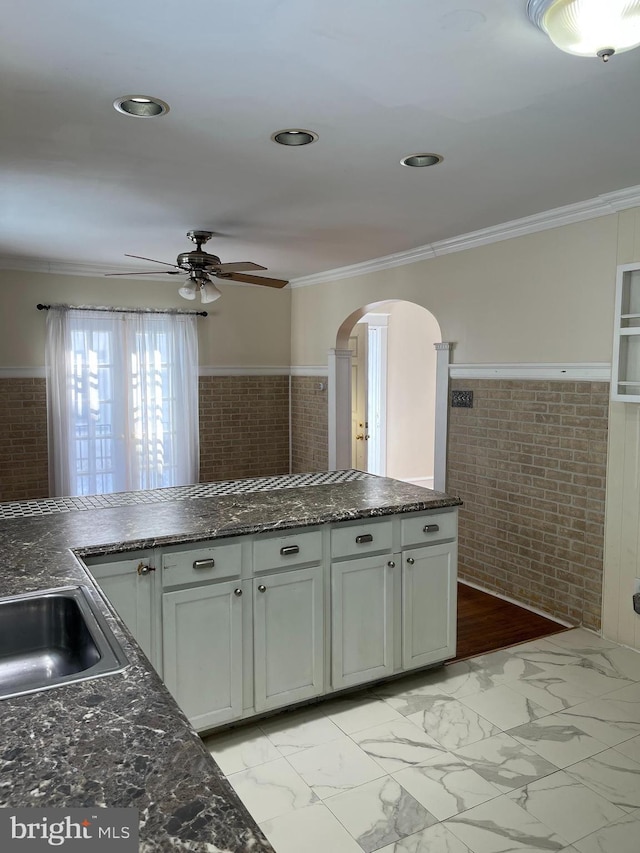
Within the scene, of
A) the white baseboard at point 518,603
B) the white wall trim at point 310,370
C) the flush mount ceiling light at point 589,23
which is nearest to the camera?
the flush mount ceiling light at point 589,23

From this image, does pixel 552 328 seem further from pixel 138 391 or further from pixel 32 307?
pixel 32 307

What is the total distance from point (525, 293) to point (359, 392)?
2484 millimetres

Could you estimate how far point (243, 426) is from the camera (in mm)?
6344

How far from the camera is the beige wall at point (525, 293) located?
3510 millimetres

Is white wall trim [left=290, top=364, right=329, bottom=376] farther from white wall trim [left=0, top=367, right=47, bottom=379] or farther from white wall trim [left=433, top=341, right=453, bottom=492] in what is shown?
white wall trim [left=0, top=367, right=47, bottom=379]

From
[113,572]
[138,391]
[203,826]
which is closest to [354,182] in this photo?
[113,572]

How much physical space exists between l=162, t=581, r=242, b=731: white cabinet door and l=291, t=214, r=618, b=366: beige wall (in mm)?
2434

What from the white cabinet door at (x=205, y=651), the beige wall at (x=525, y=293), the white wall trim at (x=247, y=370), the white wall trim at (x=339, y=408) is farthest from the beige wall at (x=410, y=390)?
the white cabinet door at (x=205, y=651)

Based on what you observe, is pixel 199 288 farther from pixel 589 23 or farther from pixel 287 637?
pixel 589 23

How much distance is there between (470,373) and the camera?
4.37 m

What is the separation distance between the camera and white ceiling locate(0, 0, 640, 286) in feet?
5.57

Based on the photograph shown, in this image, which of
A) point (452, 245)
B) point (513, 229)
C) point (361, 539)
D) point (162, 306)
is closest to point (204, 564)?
point (361, 539)

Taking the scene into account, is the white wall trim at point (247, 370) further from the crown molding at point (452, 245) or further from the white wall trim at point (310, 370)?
the crown molding at point (452, 245)

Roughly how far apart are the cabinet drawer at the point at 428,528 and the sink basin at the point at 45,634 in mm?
1527
